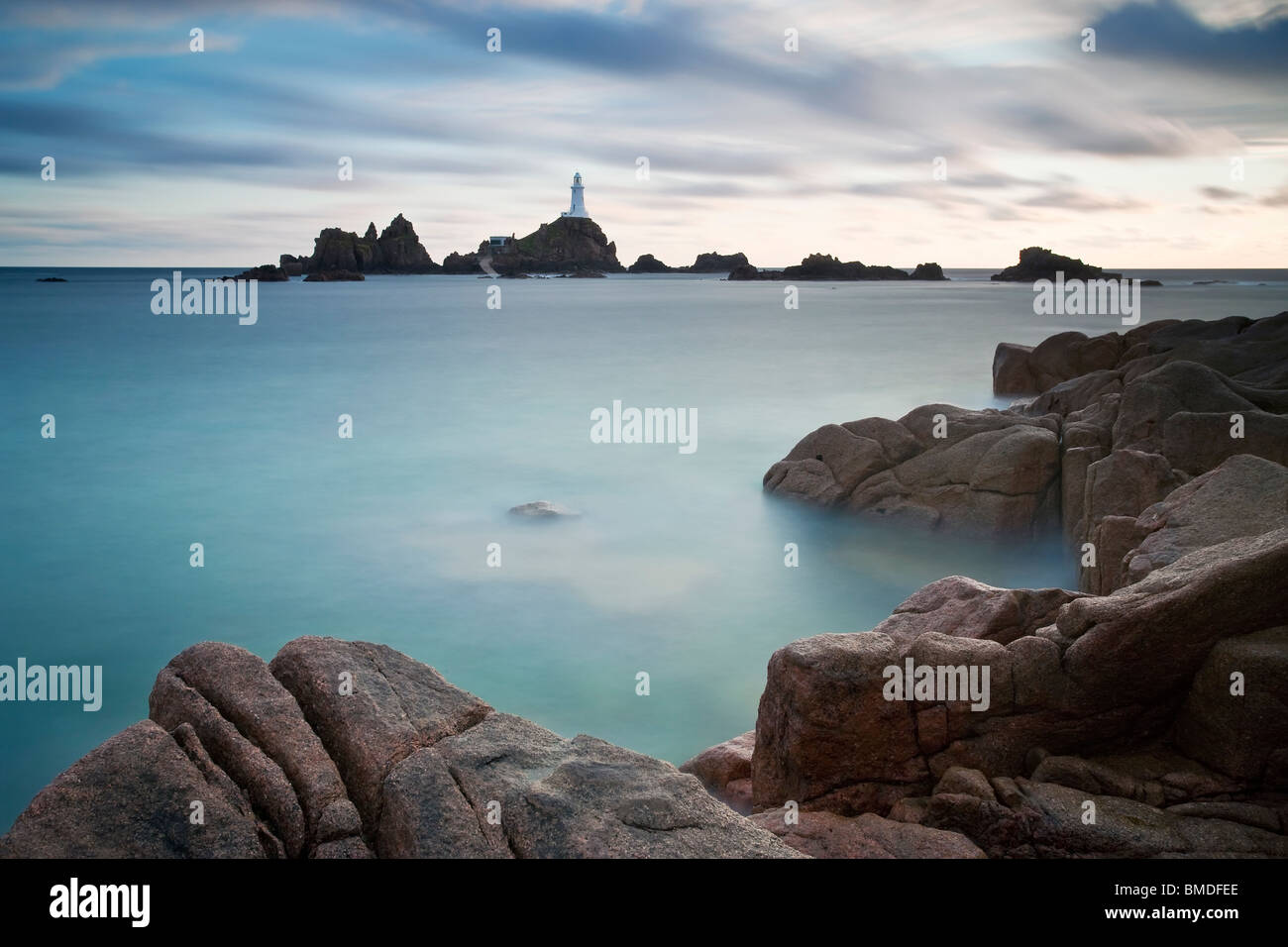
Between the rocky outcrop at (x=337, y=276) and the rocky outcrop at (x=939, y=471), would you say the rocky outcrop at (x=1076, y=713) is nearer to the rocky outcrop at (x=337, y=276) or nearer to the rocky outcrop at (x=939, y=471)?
the rocky outcrop at (x=939, y=471)

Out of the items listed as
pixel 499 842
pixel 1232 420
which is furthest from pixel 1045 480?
pixel 499 842

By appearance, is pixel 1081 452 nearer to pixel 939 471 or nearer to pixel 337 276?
pixel 939 471

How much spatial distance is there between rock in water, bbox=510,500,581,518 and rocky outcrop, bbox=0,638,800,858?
13.3 meters

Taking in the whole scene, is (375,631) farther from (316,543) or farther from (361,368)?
(361,368)

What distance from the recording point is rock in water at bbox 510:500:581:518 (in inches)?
783

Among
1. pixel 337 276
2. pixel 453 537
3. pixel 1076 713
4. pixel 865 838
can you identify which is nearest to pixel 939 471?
pixel 453 537

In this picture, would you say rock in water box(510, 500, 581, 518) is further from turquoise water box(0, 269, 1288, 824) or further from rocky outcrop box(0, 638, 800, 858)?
rocky outcrop box(0, 638, 800, 858)

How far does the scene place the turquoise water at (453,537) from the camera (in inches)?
517

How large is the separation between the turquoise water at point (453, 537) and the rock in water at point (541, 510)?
0.51m

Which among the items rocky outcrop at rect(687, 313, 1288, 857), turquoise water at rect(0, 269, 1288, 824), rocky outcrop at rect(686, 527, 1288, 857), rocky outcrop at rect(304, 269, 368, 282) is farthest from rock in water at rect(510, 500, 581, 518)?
rocky outcrop at rect(304, 269, 368, 282)

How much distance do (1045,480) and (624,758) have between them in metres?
12.6

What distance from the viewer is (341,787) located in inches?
223

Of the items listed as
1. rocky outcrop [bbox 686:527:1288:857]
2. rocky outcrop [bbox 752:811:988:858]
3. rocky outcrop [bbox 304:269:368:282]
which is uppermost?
rocky outcrop [bbox 304:269:368:282]
